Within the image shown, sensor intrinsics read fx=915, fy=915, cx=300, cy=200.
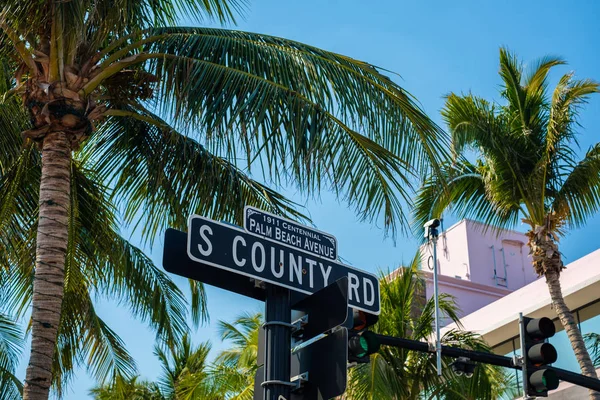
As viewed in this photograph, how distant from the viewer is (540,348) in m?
10.4

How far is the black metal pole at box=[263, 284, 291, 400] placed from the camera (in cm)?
534

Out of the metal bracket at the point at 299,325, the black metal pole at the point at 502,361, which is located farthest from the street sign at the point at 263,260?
the black metal pole at the point at 502,361

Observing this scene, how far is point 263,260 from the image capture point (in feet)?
18.6

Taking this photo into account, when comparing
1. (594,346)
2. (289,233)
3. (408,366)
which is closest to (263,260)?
(289,233)

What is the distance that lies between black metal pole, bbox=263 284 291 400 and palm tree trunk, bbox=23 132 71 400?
15.5 ft

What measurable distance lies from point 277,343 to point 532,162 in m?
14.9

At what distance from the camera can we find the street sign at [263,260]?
554cm

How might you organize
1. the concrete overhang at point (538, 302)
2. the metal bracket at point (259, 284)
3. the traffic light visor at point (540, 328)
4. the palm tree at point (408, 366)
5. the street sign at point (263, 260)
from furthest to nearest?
the concrete overhang at point (538, 302)
the palm tree at point (408, 366)
the traffic light visor at point (540, 328)
the metal bracket at point (259, 284)
the street sign at point (263, 260)

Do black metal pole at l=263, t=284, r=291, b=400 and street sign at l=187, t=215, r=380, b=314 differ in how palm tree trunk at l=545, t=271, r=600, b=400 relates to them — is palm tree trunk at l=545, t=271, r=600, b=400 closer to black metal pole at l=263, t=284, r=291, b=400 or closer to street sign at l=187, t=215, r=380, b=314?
street sign at l=187, t=215, r=380, b=314

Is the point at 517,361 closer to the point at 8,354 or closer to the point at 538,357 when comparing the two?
the point at 538,357

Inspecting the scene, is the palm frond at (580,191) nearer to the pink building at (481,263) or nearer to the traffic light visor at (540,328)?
the traffic light visor at (540,328)

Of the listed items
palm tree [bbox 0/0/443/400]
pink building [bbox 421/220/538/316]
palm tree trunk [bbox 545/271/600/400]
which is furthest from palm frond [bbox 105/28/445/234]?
pink building [bbox 421/220/538/316]

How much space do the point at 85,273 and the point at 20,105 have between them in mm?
2869

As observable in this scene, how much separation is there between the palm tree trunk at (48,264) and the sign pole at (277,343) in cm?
472
